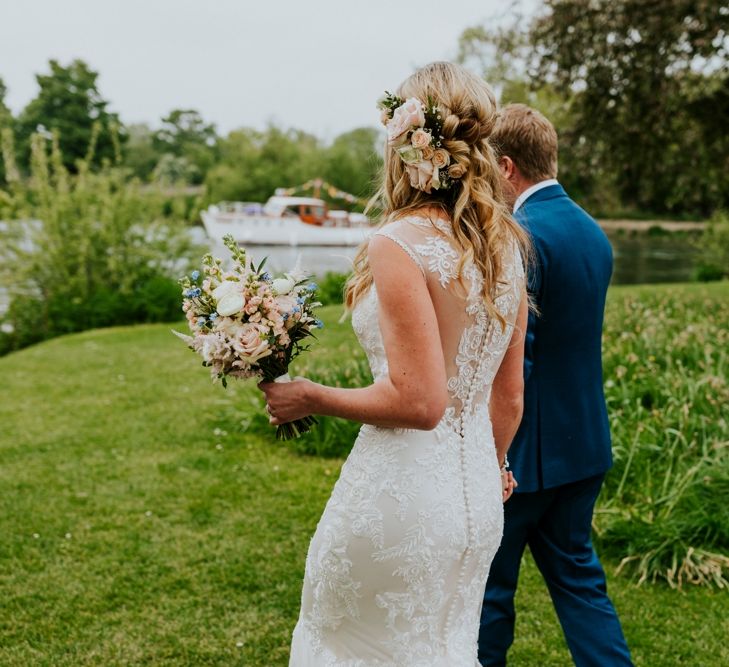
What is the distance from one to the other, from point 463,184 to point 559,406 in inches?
47.5

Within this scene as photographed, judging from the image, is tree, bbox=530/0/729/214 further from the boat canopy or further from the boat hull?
the boat canopy

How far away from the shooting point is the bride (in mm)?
2088

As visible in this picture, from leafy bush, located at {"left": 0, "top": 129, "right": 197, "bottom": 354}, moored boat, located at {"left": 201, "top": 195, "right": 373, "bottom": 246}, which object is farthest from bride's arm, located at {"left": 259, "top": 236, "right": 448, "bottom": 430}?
moored boat, located at {"left": 201, "top": 195, "right": 373, "bottom": 246}

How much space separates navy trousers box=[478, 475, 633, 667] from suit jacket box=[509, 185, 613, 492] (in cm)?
12

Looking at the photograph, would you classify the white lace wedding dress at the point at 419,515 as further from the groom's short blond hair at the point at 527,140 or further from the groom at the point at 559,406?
the groom's short blond hair at the point at 527,140

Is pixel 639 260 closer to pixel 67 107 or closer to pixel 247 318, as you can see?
pixel 247 318

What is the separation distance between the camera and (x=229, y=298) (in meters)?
2.19

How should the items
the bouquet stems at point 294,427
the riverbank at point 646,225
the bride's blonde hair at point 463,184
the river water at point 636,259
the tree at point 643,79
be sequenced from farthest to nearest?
the riverbank at point 646,225
the river water at point 636,259
the tree at point 643,79
the bouquet stems at point 294,427
the bride's blonde hair at point 463,184

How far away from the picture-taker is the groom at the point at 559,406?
2973 mm

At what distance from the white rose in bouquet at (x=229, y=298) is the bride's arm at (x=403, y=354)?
37 centimetres

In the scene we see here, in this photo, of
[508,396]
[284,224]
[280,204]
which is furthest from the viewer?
[280,204]

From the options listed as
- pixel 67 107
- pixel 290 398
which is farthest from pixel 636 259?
pixel 67 107

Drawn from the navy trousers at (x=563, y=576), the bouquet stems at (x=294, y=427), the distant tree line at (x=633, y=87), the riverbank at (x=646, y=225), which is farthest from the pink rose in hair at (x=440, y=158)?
the riverbank at (x=646, y=225)

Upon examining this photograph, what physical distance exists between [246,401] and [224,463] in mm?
1254
